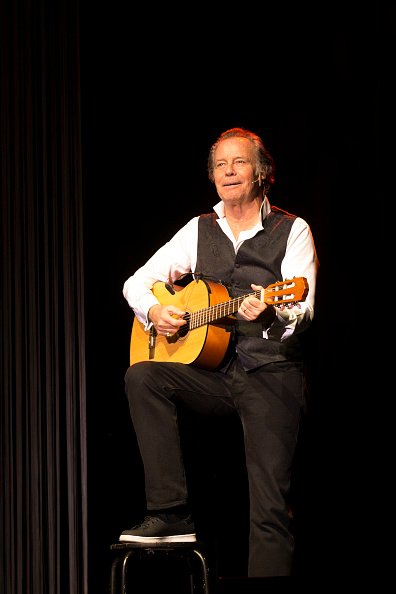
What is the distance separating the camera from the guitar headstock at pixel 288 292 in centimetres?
253

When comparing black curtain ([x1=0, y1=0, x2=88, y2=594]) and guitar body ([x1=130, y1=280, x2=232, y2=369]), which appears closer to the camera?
guitar body ([x1=130, y1=280, x2=232, y2=369])

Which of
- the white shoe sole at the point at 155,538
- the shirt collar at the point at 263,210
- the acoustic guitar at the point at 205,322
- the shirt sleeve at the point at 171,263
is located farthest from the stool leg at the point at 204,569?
the shirt collar at the point at 263,210

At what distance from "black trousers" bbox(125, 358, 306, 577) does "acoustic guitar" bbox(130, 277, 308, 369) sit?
0.24 ft

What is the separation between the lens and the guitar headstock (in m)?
2.53

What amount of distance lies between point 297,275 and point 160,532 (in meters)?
0.93

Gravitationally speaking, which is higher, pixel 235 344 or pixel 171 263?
pixel 171 263

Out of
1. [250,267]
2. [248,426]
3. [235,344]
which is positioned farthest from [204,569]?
[250,267]

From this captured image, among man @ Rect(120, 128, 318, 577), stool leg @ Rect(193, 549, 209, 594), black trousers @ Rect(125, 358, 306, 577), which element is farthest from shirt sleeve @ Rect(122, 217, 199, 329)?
stool leg @ Rect(193, 549, 209, 594)

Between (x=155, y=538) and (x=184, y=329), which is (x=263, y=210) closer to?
(x=184, y=329)

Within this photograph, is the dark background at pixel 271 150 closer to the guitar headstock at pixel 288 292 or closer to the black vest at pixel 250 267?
the black vest at pixel 250 267

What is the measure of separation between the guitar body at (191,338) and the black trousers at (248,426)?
0.06 meters

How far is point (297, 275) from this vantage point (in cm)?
275

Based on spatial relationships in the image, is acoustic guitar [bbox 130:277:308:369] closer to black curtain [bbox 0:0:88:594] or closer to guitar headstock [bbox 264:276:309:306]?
guitar headstock [bbox 264:276:309:306]

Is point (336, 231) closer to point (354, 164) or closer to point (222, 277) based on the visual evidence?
point (354, 164)
